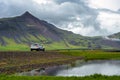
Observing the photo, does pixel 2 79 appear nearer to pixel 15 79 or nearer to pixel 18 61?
pixel 15 79

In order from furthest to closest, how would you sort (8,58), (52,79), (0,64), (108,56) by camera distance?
(108,56)
(8,58)
(0,64)
(52,79)

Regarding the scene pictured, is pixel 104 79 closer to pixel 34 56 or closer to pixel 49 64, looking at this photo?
pixel 49 64

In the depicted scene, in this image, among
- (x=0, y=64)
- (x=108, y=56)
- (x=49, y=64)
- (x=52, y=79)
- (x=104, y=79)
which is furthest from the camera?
(x=108, y=56)

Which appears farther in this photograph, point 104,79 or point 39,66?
point 39,66

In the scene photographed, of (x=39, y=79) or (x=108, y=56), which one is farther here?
(x=108, y=56)

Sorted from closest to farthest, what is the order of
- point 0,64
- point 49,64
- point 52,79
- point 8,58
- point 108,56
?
point 52,79, point 0,64, point 8,58, point 49,64, point 108,56

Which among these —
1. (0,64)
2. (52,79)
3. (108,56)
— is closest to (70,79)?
(52,79)

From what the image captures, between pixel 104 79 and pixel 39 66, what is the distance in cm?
4900

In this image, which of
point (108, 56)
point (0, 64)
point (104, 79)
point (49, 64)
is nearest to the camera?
point (104, 79)

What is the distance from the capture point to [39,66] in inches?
3386

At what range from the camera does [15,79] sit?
41.1 metres

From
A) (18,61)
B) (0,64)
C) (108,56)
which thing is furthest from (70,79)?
(108,56)

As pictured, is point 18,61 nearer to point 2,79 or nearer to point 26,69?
point 26,69

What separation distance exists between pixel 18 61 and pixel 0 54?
5.84 metres
